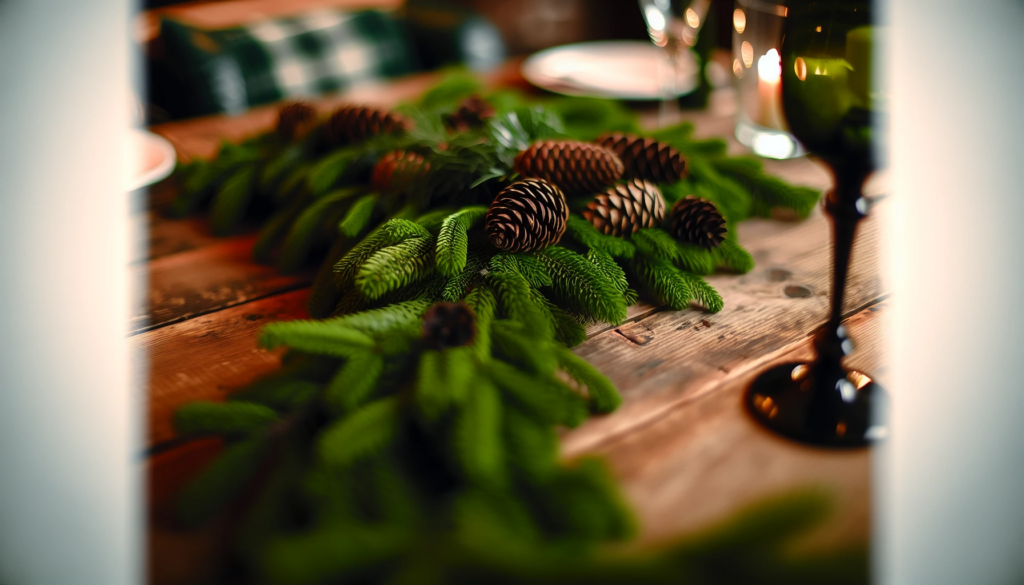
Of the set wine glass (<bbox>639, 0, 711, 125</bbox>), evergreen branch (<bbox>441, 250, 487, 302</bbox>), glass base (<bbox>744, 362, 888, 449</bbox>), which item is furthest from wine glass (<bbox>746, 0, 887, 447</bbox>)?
wine glass (<bbox>639, 0, 711, 125</bbox>)

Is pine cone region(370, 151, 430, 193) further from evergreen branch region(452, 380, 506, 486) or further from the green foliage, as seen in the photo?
evergreen branch region(452, 380, 506, 486)

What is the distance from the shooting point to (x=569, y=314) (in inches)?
22.3

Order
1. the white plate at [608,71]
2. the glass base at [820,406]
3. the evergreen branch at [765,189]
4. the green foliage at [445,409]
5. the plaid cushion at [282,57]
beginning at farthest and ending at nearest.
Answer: the plaid cushion at [282,57] < the white plate at [608,71] < the evergreen branch at [765,189] < the glass base at [820,406] < the green foliage at [445,409]

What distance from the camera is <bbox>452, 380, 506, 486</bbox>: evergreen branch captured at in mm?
360

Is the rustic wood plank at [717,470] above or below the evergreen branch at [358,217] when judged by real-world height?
below

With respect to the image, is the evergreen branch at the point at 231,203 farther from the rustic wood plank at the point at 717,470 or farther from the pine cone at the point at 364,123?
the rustic wood plank at the point at 717,470

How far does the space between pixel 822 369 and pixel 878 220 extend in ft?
1.17

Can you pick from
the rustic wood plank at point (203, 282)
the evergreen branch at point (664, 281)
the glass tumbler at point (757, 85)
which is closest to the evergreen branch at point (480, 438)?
the evergreen branch at point (664, 281)

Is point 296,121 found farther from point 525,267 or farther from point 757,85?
point 757,85

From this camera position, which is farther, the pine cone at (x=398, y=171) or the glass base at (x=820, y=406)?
the pine cone at (x=398, y=171)

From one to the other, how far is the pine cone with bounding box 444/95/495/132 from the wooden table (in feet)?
0.89

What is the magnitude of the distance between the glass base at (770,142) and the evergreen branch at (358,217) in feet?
1.91

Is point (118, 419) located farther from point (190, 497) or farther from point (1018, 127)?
point (1018, 127)

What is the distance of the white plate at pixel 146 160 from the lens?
77cm
